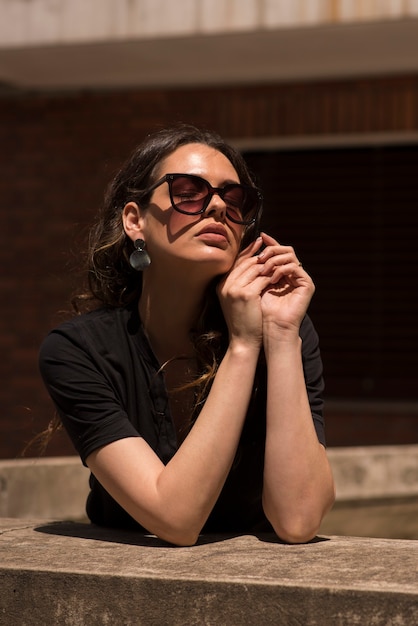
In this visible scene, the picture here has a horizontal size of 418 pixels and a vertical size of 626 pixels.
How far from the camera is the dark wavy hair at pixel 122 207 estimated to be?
286cm

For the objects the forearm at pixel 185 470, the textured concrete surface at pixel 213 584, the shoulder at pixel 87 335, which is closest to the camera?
the textured concrete surface at pixel 213 584

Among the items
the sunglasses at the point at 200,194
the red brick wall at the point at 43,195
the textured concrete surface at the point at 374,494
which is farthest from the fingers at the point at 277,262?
the red brick wall at the point at 43,195

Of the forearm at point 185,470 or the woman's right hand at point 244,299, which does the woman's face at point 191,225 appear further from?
the forearm at point 185,470

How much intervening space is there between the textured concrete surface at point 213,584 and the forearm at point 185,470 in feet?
0.23

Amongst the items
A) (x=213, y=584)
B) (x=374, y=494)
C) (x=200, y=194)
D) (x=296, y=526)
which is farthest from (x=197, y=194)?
(x=374, y=494)

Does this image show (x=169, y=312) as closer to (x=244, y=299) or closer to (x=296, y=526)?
(x=244, y=299)

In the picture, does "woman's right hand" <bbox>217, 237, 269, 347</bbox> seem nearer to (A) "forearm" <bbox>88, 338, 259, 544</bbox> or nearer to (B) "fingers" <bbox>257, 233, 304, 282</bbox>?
(B) "fingers" <bbox>257, 233, 304, 282</bbox>

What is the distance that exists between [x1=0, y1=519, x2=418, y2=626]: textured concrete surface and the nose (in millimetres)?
801

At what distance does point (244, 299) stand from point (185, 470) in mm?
457

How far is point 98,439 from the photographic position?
255 cm

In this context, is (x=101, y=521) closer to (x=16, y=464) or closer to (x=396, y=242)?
(x=16, y=464)

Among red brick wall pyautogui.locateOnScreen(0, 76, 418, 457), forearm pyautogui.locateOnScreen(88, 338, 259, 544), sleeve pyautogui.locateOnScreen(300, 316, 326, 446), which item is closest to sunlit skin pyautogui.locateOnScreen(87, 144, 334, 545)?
forearm pyautogui.locateOnScreen(88, 338, 259, 544)

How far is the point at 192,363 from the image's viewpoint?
2832 mm

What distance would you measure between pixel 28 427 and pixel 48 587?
6.16 meters
